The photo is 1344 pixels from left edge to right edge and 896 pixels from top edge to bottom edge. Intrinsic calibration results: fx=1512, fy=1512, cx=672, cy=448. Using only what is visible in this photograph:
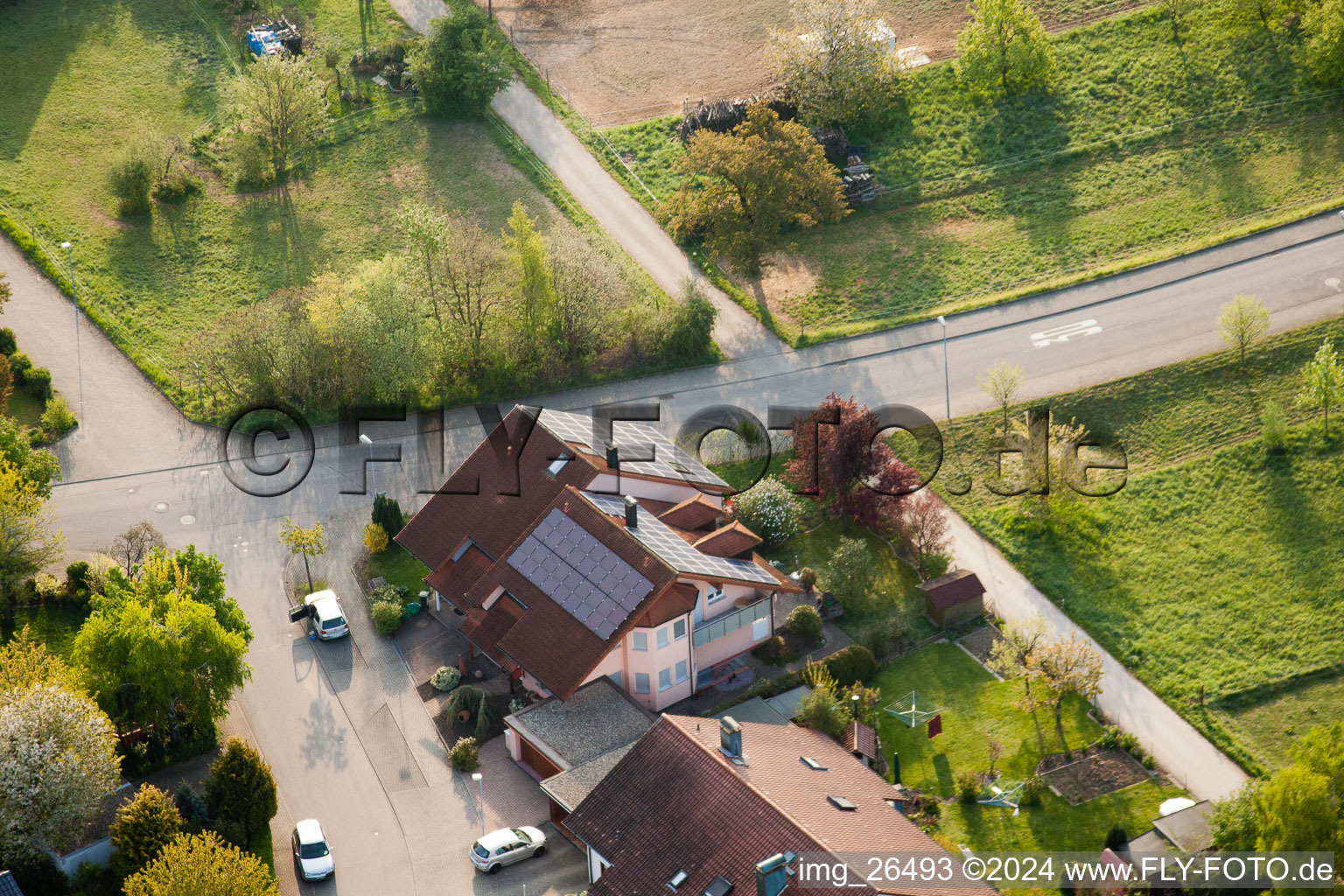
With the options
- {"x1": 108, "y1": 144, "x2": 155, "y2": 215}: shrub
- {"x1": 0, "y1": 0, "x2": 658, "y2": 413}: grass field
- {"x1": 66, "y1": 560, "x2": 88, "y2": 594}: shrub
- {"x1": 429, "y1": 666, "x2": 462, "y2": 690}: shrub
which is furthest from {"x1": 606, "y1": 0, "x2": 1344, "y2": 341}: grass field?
{"x1": 66, "y1": 560, "x2": 88, "y2": 594}: shrub

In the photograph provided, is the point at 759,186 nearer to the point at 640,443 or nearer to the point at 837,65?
the point at 837,65

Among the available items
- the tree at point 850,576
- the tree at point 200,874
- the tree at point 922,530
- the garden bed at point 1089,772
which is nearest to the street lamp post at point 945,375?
the tree at point 922,530

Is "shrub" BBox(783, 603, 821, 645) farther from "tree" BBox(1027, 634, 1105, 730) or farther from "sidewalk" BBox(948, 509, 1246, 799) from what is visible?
"tree" BBox(1027, 634, 1105, 730)

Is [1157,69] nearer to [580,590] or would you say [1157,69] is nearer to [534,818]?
[580,590]

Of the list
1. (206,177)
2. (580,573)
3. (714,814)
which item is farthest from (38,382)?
(714,814)

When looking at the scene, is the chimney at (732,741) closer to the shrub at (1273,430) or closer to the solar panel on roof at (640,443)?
the solar panel on roof at (640,443)

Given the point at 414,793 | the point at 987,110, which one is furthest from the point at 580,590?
the point at 987,110
